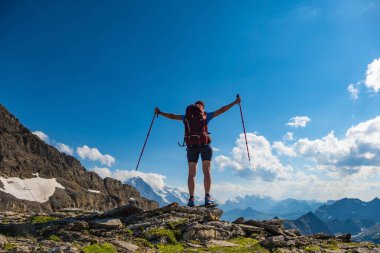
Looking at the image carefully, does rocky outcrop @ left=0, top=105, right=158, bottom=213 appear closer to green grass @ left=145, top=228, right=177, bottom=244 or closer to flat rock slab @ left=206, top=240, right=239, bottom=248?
green grass @ left=145, top=228, right=177, bottom=244

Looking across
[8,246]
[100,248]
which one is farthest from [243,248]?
[8,246]

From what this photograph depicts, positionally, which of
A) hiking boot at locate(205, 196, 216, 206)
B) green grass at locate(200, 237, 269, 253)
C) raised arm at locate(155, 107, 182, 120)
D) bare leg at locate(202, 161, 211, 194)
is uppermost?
raised arm at locate(155, 107, 182, 120)

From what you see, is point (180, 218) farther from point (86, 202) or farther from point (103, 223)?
point (86, 202)

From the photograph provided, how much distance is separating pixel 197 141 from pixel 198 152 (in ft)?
1.86

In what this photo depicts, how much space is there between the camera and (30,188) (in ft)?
546

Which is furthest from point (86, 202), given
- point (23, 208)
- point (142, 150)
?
point (142, 150)

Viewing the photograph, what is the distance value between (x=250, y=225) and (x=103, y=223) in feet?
20.3

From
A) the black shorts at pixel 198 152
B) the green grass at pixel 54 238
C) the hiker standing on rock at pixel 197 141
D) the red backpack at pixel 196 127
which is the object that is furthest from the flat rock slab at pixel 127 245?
the red backpack at pixel 196 127

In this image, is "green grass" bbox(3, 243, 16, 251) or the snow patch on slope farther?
the snow patch on slope

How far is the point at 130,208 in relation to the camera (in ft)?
54.3

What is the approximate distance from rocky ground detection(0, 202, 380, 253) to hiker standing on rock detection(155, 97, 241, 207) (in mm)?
2138

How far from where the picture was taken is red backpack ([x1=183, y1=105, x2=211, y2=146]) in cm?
1689

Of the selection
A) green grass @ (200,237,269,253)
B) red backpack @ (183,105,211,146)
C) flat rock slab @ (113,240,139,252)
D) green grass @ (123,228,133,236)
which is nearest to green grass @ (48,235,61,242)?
flat rock slab @ (113,240,139,252)

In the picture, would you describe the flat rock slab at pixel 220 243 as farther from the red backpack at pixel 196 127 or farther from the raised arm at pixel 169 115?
the raised arm at pixel 169 115
